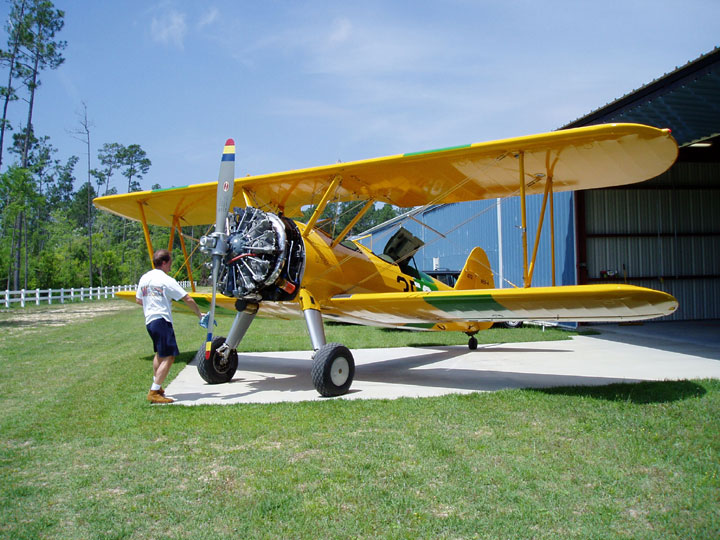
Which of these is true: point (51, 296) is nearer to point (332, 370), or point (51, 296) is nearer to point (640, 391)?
point (332, 370)

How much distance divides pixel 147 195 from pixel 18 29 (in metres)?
36.6

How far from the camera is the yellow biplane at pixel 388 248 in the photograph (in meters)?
6.15

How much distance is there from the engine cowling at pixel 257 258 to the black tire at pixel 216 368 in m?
1.25

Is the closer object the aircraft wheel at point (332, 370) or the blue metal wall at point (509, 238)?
the aircraft wheel at point (332, 370)

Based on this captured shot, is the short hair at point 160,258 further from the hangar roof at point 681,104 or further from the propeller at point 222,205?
the hangar roof at point 681,104

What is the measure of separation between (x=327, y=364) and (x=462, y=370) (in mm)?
2974

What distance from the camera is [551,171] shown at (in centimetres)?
714

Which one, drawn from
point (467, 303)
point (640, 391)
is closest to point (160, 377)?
point (467, 303)

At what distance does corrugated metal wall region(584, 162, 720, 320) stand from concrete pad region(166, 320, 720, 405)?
4.55 meters

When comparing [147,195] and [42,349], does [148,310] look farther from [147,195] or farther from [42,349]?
[42,349]

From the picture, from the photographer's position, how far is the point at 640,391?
628 cm

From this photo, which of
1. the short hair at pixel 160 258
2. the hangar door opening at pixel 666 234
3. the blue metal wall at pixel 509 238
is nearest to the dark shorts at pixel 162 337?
the short hair at pixel 160 258

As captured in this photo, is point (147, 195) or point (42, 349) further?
point (42, 349)

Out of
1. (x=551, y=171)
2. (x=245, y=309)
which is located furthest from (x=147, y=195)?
(x=551, y=171)
